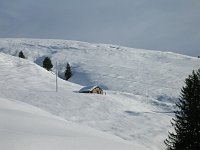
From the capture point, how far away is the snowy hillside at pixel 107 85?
41378 millimetres

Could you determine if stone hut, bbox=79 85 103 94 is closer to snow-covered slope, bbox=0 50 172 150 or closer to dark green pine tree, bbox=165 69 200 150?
snow-covered slope, bbox=0 50 172 150

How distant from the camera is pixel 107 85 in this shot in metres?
86.6

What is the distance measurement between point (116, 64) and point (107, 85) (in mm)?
32107

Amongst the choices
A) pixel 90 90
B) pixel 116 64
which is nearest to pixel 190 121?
pixel 90 90

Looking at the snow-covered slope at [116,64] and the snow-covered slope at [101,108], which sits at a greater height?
the snow-covered slope at [116,64]

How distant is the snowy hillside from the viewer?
41.4 metres

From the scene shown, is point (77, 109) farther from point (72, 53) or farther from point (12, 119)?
point (72, 53)

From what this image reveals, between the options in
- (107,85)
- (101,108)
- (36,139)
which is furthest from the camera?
(107,85)

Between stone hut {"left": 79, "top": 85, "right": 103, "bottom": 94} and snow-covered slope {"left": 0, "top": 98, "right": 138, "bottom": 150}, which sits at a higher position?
snow-covered slope {"left": 0, "top": 98, "right": 138, "bottom": 150}

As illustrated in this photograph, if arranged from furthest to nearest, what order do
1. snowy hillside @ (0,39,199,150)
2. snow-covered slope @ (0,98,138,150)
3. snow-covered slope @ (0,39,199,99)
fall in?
snow-covered slope @ (0,39,199,99) < snowy hillside @ (0,39,199,150) < snow-covered slope @ (0,98,138,150)

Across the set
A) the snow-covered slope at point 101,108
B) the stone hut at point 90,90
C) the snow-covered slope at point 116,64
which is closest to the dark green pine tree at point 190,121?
the snow-covered slope at point 101,108

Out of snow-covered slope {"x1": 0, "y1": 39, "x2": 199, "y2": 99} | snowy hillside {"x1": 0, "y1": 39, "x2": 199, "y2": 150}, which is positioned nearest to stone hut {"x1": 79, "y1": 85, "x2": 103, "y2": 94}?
snowy hillside {"x1": 0, "y1": 39, "x2": 199, "y2": 150}

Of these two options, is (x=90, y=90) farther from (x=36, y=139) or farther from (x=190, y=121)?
(x=36, y=139)

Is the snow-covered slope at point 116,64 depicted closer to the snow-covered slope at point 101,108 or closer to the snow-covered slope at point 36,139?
the snow-covered slope at point 101,108
